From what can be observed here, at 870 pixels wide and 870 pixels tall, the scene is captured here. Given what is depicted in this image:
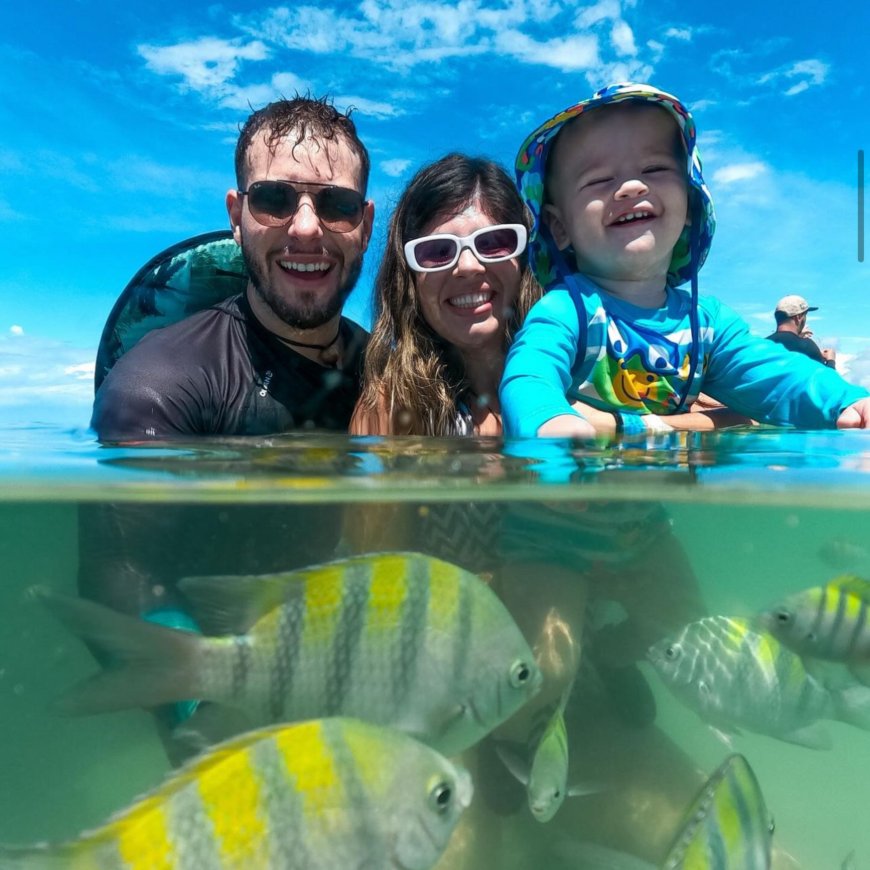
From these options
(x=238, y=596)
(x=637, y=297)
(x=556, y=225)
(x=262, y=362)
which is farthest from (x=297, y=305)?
(x=238, y=596)

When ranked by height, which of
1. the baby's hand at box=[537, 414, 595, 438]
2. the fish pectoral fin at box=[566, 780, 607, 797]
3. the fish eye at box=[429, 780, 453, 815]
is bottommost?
the fish pectoral fin at box=[566, 780, 607, 797]

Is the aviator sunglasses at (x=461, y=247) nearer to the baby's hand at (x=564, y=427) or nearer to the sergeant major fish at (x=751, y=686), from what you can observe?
the baby's hand at (x=564, y=427)

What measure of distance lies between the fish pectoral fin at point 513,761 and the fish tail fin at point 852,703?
4.56ft

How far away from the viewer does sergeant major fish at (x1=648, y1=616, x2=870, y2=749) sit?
294 cm

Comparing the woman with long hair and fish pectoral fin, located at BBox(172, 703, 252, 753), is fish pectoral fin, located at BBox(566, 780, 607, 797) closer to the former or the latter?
fish pectoral fin, located at BBox(172, 703, 252, 753)

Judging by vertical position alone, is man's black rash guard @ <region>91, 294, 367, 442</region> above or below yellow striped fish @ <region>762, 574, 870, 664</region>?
above

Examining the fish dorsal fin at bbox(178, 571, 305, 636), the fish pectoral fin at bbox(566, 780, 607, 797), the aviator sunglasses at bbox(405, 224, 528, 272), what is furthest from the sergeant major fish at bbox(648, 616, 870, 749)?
the aviator sunglasses at bbox(405, 224, 528, 272)

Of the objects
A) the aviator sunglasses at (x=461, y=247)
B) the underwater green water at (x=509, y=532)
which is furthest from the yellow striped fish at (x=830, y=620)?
A: the aviator sunglasses at (x=461, y=247)

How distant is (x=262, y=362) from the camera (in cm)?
531

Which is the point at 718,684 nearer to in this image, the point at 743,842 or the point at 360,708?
the point at 743,842

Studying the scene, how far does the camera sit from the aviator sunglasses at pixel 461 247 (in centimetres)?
485

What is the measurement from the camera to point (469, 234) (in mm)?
4977

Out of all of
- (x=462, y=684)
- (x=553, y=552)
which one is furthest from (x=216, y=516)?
(x=462, y=684)

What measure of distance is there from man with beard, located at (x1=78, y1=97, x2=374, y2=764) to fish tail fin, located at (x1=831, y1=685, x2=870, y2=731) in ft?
9.56
